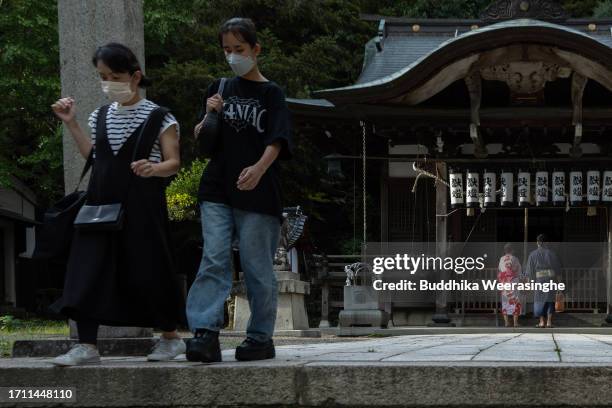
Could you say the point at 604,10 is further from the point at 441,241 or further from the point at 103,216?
the point at 103,216

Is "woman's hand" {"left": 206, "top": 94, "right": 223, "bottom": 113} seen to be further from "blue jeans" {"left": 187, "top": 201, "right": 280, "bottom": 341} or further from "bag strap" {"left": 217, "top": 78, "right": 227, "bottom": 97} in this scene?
"blue jeans" {"left": 187, "top": 201, "right": 280, "bottom": 341}

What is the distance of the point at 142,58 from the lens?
6.41 metres

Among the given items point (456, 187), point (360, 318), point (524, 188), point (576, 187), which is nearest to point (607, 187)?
point (576, 187)

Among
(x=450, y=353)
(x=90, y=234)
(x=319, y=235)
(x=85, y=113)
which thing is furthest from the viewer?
(x=319, y=235)

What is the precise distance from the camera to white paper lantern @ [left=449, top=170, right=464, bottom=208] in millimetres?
17484

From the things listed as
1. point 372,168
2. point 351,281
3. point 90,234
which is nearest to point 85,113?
point 90,234

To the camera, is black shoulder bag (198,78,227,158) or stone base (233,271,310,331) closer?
black shoulder bag (198,78,227,158)

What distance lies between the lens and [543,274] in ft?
55.5

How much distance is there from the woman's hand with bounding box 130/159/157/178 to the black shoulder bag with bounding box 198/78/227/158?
252 millimetres

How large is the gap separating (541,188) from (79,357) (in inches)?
538

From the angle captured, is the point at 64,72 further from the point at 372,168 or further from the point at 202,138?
the point at 372,168

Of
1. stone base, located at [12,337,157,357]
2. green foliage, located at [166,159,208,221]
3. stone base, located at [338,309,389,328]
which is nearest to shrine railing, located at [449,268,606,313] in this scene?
stone base, located at [338,309,389,328]

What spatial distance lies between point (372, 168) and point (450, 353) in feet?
48.2

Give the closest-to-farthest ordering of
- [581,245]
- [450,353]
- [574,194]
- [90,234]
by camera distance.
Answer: [90,234]
[450,353]
[574,194]
[581,245]
